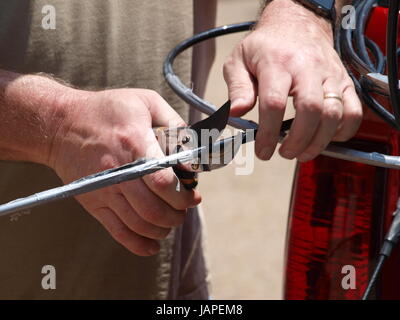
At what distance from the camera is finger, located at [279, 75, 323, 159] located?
3.20 ft

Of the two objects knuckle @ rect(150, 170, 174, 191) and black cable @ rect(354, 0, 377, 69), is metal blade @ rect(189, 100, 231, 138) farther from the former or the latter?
black cable @ rect(354, 0, 377, 69)

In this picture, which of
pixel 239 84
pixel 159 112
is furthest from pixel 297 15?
pixel 159 112

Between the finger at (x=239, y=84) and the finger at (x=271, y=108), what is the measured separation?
36 millimetres

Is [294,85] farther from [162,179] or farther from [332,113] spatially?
[162,179]

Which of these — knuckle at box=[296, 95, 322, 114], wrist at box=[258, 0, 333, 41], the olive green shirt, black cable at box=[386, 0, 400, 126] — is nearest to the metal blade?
knuckle at box=[296, 95, 322, 114]

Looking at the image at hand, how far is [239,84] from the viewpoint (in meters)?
→ 1.09

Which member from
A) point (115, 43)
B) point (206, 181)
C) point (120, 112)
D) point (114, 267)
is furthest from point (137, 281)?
point (206, 181)

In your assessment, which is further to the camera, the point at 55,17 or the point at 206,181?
the point at 206,181

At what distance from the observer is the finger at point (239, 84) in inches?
41.3

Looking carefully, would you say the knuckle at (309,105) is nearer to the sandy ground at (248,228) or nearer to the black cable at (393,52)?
the black cable at (393,52)
